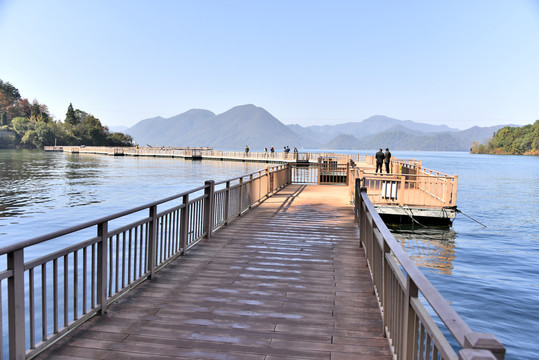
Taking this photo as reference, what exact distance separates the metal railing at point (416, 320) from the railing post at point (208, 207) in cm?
422

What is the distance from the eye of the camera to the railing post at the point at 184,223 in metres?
7.15

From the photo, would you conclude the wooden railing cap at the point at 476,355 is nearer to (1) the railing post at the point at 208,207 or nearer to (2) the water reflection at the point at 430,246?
(1) the railing post at the point at 208,207

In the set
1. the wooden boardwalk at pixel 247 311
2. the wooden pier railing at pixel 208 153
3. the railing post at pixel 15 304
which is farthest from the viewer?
the wooden pier railing at pixel 208 153

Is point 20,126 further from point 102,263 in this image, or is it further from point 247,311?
point 247,311

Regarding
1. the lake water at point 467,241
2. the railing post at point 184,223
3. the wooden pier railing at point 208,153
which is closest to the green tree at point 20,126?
the wooden pier railing at point 208,153

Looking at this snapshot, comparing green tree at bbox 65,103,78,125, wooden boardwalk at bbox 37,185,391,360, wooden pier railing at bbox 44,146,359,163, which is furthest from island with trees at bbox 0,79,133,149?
wooden boardwalk at bbox 37,185,391,360

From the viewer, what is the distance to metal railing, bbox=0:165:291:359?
341 cm

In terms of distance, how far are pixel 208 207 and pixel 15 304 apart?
5.53 metres

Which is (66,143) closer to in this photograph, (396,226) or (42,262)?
(396,226)

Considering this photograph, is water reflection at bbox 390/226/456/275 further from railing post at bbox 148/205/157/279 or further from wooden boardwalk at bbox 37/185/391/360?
railing post at bbox 148/205/157/279

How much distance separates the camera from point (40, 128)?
134375 mm

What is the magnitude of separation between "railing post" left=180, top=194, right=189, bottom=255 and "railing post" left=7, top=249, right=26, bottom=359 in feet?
12.3

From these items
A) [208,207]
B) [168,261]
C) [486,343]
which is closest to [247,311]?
[168,261]

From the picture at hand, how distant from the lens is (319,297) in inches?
221
